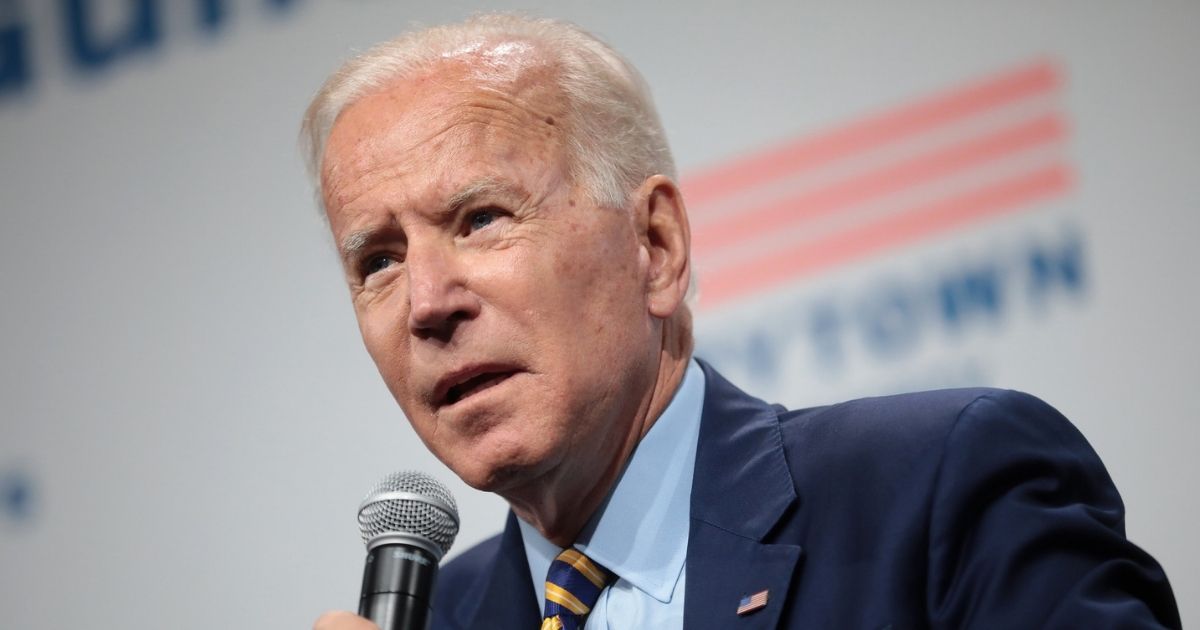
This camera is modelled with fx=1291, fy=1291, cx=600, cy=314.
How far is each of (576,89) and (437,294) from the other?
1.58ft

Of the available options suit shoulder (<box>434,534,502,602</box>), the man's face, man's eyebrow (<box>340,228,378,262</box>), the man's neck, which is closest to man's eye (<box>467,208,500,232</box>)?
the man's face

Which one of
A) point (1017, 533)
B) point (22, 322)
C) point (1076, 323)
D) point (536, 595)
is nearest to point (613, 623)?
point (536, 595)

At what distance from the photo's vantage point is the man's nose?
1.87 meters

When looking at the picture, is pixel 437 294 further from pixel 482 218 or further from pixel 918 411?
pixel 918 411

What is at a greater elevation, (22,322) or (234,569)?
(22,322)

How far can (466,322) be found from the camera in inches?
74.1

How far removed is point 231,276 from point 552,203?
193 cm

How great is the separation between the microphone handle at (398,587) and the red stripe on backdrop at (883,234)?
5.27 feet

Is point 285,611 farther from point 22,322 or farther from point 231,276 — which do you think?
point 22,322

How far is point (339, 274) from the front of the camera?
11.7 feet

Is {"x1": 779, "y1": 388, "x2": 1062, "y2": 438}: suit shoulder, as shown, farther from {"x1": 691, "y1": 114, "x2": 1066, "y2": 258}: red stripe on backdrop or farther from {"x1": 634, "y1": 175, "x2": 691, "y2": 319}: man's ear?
{"x1": 691, "y1": 114, "x2": 1066, "y2": 258}: red stripe on backdrop

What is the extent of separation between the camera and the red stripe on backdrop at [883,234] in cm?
296

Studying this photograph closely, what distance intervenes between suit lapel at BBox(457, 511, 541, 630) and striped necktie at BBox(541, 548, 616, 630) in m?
0.17

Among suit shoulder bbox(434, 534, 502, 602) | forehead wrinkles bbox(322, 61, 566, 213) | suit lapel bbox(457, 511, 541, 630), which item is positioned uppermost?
forehead wrinkles bbox(322, 61, 566, 213)
